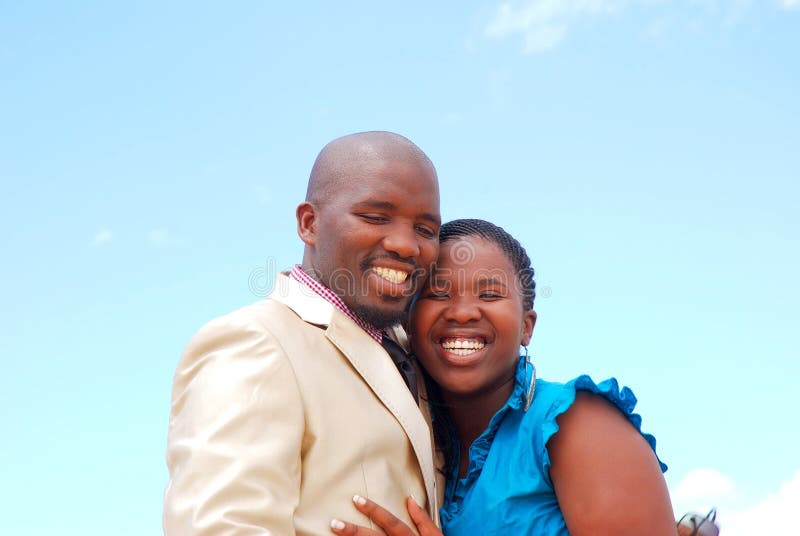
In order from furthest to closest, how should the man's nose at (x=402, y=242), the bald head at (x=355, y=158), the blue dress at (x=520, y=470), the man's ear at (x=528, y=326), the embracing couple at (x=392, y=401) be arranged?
1. the man's ear at (x=528, y=326)
2. the bald head at (x=355, y=158)
3. the man's nose at (x=402, y=242)
4. the blue dress at (x=520, y=470)
5. the embracing couple at (x=392, y=401)

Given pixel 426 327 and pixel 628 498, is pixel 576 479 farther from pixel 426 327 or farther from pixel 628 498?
pixel 426 327

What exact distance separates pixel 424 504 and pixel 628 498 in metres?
0.86

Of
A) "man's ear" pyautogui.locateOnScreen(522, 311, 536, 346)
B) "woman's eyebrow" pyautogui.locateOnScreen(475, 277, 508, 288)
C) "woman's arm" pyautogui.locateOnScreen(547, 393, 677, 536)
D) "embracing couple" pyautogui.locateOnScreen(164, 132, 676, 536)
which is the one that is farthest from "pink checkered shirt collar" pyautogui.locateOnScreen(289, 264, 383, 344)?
"woman's arm" pyautogui.locateOnScreen(547, 393, 677, 536)

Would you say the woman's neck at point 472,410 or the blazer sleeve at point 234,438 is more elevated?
the woman's neck at point 472,410

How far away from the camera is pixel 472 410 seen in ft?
15.7

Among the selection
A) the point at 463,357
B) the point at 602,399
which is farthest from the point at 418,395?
the point at 602,399

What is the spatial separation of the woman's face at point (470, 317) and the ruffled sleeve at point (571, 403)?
44 cm

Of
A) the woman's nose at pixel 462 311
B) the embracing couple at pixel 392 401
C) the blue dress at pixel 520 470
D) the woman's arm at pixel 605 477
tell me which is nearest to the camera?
the embracing couple at pixel 392 401

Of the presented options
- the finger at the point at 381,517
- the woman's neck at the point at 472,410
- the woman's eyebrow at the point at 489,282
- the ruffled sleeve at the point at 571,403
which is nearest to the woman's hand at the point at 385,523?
the finger at the point at 381,517

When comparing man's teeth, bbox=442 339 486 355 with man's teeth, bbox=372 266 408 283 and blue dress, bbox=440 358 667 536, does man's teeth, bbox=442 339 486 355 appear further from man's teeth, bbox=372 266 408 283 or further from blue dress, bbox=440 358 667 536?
man's teeth, bbox=372 266 408 283

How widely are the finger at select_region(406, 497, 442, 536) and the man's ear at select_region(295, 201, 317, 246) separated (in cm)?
131

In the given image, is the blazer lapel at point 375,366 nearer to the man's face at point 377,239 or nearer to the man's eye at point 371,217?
the man's face at point 377,239

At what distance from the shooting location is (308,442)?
371 centimetres

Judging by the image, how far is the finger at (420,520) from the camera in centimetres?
391
